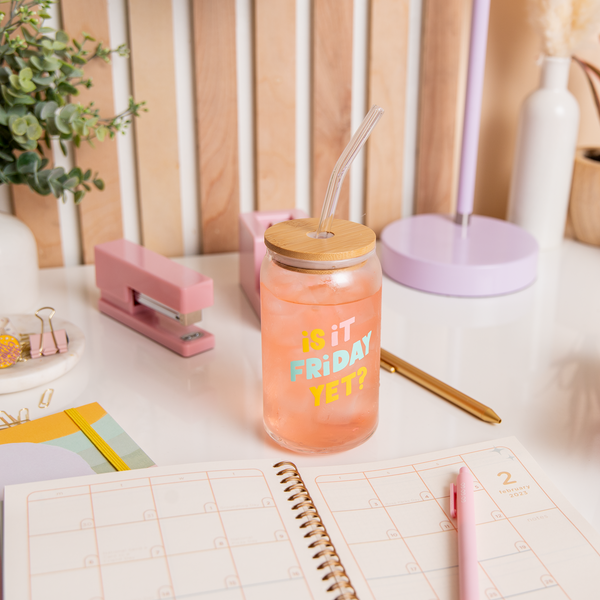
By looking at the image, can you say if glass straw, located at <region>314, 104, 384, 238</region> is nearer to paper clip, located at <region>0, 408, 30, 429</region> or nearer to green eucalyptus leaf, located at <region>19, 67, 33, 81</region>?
paper clip, located at <region>0, 408, 30, 429</region>

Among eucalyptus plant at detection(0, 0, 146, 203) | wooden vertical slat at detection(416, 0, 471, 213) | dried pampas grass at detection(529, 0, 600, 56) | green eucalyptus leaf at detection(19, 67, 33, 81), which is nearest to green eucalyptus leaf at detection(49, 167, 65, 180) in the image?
eucalyptus plant at detection(0, 0, 146, 203)

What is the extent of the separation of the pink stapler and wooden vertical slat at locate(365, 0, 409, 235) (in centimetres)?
41

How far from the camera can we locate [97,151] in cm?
88

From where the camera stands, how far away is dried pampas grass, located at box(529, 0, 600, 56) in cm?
85

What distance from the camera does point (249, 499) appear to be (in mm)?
458

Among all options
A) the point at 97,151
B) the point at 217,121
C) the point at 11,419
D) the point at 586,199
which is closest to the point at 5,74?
the point at 97,151

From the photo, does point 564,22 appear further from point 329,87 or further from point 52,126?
point 52,126

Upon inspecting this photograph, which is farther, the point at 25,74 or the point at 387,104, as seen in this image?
the point at 387,104

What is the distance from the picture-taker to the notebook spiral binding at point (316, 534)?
39 cm

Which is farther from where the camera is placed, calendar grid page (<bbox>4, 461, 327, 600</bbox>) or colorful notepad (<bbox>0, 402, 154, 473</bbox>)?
colorful notepad (<bbox>0, 402, 154, 473</bbox>)

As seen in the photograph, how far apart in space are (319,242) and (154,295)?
0.28 metres

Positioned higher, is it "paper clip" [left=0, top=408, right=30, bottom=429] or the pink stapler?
the pink stapler

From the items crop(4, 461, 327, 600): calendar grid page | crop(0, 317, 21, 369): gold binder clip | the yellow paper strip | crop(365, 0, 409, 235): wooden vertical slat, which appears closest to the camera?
crop(4, 461, 327, 600): calendar grid page

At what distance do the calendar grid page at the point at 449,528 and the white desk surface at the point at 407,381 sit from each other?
0.03 meters
